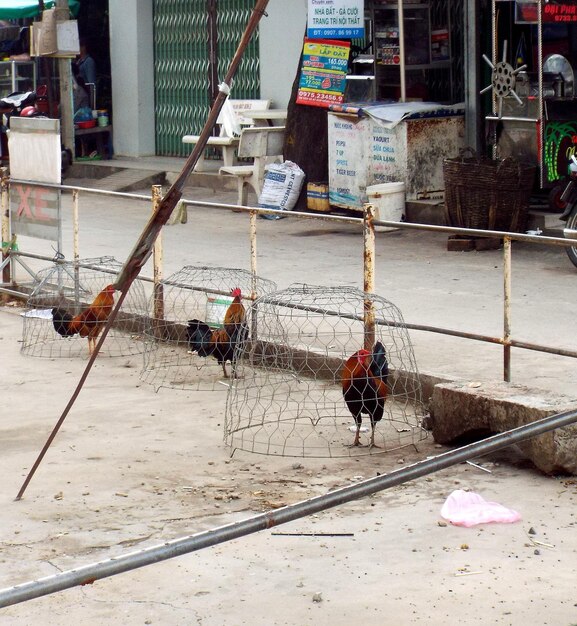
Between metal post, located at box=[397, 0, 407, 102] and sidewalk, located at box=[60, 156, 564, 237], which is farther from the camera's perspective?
sidewalk, located at box=[60, 156, 564, 237]

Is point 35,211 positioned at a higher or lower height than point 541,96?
lower

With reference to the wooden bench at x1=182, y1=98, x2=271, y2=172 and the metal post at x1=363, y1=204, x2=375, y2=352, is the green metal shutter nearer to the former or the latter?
the wooden bench at x1=182, y1=98, x2=271, y2=172

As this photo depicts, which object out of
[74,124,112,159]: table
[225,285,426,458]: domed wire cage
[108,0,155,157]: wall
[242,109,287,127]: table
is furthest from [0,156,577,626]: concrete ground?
[74,124,112,159]: table

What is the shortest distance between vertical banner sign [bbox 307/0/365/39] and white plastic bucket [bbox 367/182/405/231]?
1786mm

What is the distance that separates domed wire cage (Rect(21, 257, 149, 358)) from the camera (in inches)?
341

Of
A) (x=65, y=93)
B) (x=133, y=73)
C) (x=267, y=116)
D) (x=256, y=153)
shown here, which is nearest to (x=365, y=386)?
(x=256, y=153)

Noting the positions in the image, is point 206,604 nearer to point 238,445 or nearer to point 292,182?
point 238,445

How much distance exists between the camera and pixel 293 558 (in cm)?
468

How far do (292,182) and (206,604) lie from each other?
9.49 meters

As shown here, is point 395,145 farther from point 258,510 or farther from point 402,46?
point 258,510

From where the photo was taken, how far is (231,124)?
50.0 ft

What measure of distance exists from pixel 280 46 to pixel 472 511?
36.2 ft

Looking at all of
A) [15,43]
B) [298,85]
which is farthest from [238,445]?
[15,43]

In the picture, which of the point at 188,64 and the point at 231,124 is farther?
the point at 188,64
